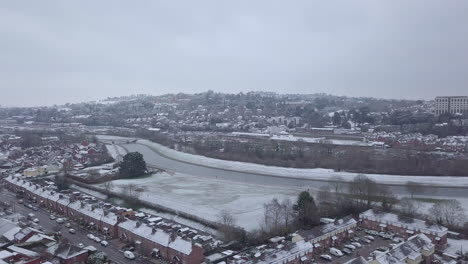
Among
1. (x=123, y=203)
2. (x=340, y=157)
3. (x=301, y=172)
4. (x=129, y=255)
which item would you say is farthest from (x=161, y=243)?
(x=340, y=157)

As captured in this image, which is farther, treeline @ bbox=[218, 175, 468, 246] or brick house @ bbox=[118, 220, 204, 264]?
treeline @ bbox=[218, 175, 468, 246]

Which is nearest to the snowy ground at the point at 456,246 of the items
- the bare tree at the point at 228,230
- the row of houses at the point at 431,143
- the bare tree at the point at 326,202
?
the bare tree at the point at 326,202

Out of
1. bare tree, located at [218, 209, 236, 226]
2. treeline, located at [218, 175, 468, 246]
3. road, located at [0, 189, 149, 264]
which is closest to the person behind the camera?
road, located at [0, 189, 149, 264]

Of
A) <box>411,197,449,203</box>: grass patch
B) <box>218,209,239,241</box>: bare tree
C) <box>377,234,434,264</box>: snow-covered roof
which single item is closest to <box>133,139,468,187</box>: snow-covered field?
<box>411,197,449,203</box>: grass patch

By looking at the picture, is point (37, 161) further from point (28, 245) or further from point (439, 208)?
point (439, 208)

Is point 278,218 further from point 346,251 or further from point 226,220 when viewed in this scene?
point 346,251

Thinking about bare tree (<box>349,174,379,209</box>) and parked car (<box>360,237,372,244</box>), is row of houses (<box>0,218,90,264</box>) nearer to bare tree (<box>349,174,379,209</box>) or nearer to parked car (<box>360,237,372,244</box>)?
parked car (<box>360,237,372,244</box>)
